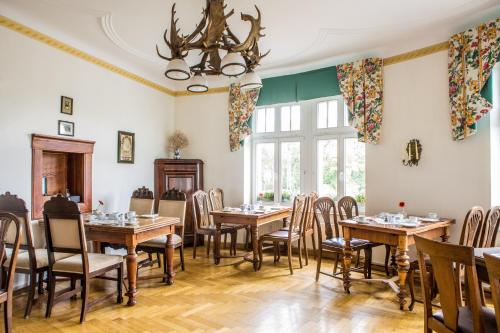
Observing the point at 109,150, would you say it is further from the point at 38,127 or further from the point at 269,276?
the point at 269,276

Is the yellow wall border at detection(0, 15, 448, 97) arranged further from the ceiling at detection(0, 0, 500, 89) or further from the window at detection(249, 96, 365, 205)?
the window at detection(249, 96, 365, 205)

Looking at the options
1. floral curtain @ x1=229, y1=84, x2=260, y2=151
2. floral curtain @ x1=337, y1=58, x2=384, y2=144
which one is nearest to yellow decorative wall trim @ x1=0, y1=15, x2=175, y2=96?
floral curtain @ x1=229, y1=84, x2=260, y2=151

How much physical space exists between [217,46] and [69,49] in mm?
2436

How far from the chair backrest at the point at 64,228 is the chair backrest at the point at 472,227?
317 centimetres

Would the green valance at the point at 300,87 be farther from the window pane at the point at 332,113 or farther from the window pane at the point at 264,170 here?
the window pane at the point at 264,170

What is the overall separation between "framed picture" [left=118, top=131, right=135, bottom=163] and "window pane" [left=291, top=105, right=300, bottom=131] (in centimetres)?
253

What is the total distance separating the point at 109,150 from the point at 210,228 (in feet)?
5.96

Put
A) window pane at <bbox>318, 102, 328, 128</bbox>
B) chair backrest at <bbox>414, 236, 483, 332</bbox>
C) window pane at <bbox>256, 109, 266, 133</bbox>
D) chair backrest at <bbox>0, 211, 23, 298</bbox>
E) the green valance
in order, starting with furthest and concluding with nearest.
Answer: window pane at <bbox>256, 109, 266, 133</bbox>
window pane at <bbox>318, 102, 328, 128</bbox>
the green valance
chair backrest at <bbox>0, 211, 23, 298</bbox>
chair backrest at <bbox>414, 236, 483, 332</bbox>

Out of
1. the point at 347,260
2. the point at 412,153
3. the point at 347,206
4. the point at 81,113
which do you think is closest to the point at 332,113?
the point at 412,153

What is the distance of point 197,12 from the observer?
3584mm

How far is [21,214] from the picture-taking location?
2910 mm

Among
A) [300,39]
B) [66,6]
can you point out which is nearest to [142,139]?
[66,6]

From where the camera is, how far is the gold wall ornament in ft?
13.4

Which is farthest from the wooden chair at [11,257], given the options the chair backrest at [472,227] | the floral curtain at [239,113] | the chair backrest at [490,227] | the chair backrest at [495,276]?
the floral curtain at [239,113]
